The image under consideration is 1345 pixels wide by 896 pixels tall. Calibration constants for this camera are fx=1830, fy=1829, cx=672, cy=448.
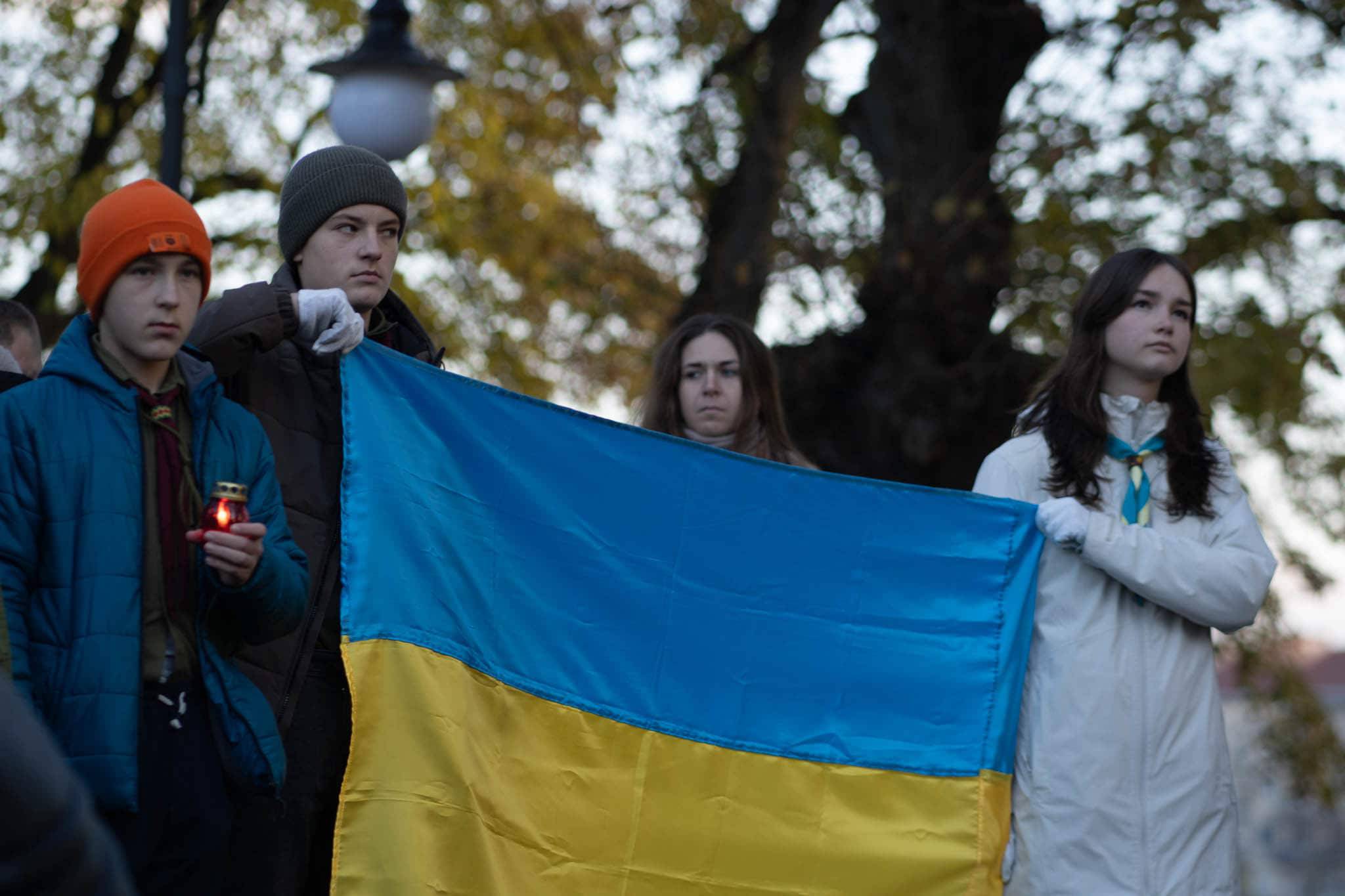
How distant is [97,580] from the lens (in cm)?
288

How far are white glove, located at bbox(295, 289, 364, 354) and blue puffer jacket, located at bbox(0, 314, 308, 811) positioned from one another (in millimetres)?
515

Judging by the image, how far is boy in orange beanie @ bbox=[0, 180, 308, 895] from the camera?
9.32 feet

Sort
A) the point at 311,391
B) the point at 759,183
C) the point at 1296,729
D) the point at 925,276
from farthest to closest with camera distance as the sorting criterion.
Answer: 1. the point at 1296,729
2. the point at 759,183
3. the point at 925,276
4. the point at 311,391

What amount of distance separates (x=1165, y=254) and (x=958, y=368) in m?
3.49

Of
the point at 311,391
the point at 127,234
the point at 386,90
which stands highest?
the point at 386,90

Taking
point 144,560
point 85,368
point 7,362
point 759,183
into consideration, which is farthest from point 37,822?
point 759,183

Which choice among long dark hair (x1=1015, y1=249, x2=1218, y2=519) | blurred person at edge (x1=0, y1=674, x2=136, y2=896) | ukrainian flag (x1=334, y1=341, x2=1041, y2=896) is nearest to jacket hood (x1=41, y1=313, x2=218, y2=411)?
ukrainian flag (x1=334, y1=341, x2=1041, y2=896)

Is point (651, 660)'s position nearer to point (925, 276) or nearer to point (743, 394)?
point (743, 394)

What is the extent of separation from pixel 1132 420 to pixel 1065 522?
0.37 meters

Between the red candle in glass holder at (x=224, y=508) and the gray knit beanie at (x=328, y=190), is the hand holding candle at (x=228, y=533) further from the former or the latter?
the gray knit beanie at (x=328, y=190)

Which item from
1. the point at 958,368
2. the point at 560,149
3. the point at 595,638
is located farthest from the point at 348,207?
the point at 560,149

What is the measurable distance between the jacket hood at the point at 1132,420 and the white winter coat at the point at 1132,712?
113 millimetres

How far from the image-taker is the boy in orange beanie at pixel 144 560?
284 cm

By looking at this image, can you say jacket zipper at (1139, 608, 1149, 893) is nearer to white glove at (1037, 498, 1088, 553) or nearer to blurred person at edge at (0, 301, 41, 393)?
white glove at (1037, 498, 1088, 553)
